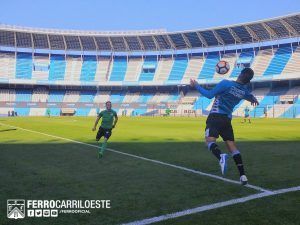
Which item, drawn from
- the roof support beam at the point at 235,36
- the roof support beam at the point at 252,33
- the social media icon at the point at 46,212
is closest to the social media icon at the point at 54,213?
the social media icon at the point at 46,212

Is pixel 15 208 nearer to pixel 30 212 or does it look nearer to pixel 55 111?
pixel 30 212

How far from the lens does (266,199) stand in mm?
5574

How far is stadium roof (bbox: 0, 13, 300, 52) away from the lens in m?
66.5

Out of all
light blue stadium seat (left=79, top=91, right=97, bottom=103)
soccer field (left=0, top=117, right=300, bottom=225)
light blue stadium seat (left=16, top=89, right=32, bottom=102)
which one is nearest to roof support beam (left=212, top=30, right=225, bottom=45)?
light blue stadium seat (left=79, top=91, right=97, bottom=103)

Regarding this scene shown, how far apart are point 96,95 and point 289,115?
136ft

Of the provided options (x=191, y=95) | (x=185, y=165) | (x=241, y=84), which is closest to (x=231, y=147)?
(x=241, y=84)

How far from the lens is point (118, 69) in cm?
8131

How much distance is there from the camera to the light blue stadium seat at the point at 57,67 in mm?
77000

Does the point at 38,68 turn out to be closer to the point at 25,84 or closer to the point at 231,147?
the point at 25,84

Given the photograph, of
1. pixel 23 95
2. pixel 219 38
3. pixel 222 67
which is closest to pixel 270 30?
pixel 219 38

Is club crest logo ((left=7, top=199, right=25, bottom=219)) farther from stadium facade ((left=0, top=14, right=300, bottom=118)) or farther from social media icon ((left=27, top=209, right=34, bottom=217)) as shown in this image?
stadium facade ((left=0, top=14, right=300, bottom=118))

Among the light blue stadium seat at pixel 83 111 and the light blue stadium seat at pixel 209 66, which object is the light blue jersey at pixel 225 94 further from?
the light blue stadium seat at pixel 83 111

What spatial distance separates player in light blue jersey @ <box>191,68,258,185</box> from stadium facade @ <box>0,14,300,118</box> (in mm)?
58463

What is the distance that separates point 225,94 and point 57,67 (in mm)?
75866
